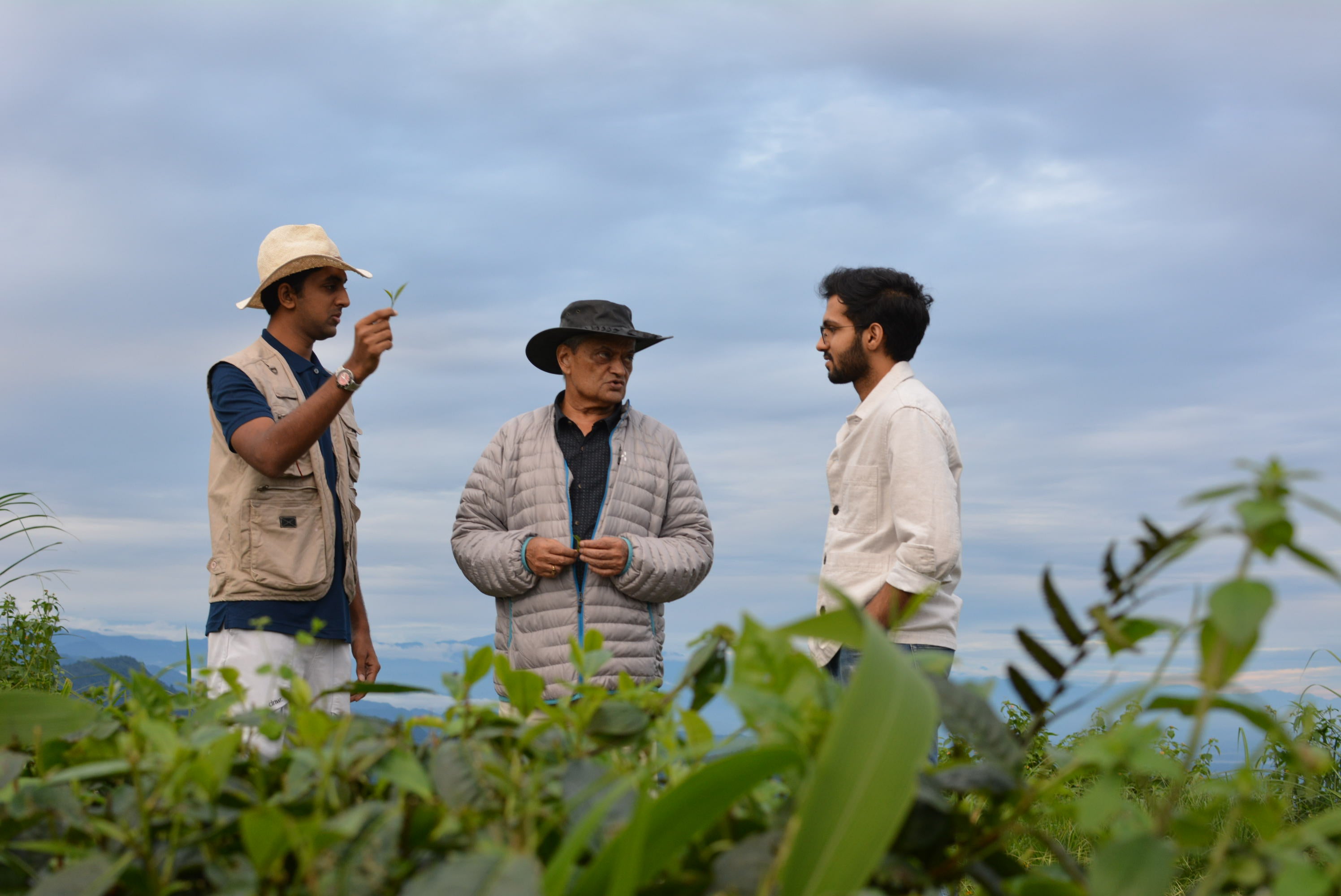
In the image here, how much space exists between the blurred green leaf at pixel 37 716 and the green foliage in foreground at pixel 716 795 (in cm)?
12

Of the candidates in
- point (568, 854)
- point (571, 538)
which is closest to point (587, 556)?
point (571, 538)

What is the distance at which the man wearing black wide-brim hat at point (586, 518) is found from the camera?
4.39 m

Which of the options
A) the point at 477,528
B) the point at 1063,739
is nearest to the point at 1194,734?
the point at 477,528

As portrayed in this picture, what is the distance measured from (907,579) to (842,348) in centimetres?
116

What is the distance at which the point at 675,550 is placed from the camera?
450 centimetres

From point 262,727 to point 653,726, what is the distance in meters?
0.35

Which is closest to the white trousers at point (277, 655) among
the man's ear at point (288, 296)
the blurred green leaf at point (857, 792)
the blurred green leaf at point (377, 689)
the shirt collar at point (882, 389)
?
the man's ear at point (288, 296)

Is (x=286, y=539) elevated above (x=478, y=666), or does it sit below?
above

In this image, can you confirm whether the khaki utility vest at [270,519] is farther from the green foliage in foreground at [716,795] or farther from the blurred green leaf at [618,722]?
the blurred green leaf at [618,722]

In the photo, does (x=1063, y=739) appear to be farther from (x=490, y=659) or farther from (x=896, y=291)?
(x=490, y=659)

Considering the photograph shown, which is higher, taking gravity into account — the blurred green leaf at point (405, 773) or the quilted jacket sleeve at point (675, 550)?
the quilted jacket sleeve at point (675, 550)

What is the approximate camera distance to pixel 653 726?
2.97 feet

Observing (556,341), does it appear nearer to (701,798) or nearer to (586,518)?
(586,518)

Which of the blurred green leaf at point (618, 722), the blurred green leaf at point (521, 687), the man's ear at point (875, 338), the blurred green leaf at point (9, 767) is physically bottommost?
the blurred green leaf at point (9, 767)
